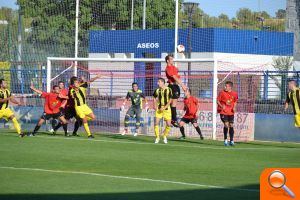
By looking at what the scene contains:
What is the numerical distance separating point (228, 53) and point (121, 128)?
50.1 ft

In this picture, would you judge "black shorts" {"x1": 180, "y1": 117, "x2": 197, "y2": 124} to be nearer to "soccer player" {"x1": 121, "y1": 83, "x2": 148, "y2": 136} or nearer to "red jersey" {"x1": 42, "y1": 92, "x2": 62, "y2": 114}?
"soccer player" {"x1": 121, "y1": 83, "x2": 148, "y2": 136}

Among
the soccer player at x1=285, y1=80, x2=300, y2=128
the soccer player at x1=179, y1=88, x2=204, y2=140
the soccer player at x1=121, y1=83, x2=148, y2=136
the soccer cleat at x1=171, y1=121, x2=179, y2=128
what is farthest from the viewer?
the soccer player at x1=121, y1=83, x2=148, y2=136

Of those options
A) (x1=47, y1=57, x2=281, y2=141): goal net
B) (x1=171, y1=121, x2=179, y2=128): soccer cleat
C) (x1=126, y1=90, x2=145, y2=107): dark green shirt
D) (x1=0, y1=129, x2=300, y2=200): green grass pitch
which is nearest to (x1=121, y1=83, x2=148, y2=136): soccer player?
(x1=126, y1=90, x2=145, y2=107): dark green shirt

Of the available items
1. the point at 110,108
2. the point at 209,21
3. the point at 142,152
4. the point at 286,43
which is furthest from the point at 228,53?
the point at 142,152

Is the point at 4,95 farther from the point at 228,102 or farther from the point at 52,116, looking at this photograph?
the point at 228,102

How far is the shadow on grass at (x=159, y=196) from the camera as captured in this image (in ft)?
35.3

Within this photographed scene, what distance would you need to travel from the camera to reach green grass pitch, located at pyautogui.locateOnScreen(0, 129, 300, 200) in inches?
452

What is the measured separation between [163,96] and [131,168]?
8.01m

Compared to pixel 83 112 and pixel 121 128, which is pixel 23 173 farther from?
pixel 121 128

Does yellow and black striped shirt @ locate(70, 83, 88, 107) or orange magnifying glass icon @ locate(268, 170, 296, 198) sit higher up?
yellow and black striped shirt @ locate(70, 83, 88, 107)

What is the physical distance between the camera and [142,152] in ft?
62.8

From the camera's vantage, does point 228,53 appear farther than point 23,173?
Yes

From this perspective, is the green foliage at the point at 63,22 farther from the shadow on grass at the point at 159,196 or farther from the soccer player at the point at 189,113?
the shadow on grass at the point at 159,196

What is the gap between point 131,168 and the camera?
15078mm
